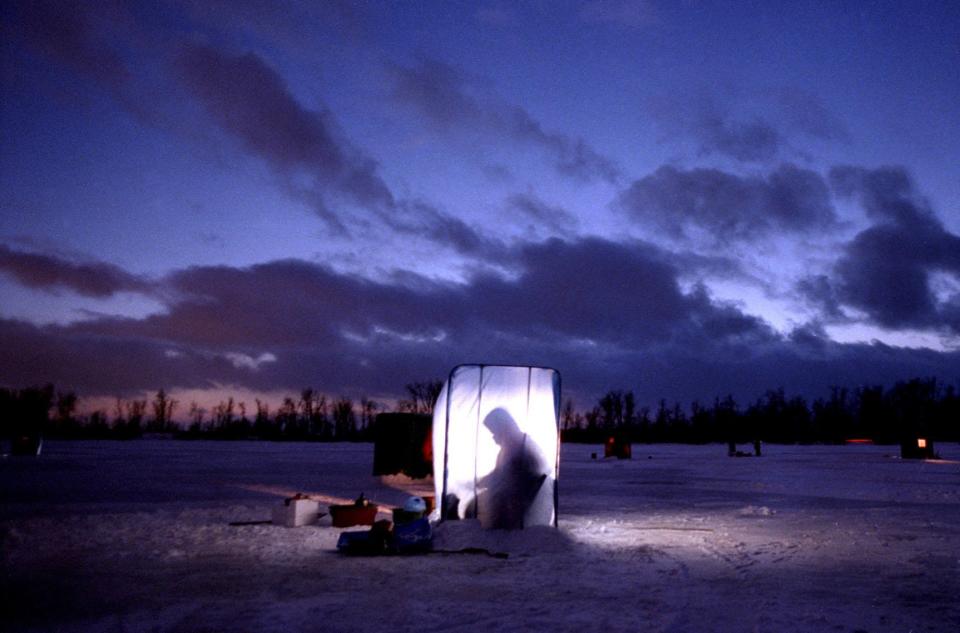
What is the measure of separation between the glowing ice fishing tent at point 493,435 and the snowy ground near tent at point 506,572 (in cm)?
91

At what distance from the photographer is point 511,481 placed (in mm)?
10172

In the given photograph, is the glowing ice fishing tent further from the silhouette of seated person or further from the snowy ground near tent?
the snowy ground near tent

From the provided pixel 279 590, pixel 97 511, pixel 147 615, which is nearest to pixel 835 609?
pixel 279 590

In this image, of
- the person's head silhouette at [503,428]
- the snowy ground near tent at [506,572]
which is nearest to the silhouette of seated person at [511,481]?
the person's head silhouette at [503,428]

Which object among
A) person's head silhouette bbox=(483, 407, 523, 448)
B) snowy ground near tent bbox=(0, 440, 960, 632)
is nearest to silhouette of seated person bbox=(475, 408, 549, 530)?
person's head silhouette bbox=(483, 407, 523, 448)

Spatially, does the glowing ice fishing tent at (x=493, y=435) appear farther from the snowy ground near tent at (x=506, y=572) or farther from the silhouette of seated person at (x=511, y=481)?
the snowy ground near tent at (x=506, y=572)

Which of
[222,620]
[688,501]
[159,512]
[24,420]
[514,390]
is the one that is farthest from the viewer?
[24,420]

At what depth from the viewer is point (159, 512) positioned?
40.6 feet

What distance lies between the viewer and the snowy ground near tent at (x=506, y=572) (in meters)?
5.67

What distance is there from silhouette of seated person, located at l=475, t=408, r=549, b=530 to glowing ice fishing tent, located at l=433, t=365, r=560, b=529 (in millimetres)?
15

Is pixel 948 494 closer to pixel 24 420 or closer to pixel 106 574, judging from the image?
pixel 106 574

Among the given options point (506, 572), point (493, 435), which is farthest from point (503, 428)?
point (506, 572)

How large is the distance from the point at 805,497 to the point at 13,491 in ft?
61.1

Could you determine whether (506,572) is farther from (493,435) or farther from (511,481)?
(493,435)
